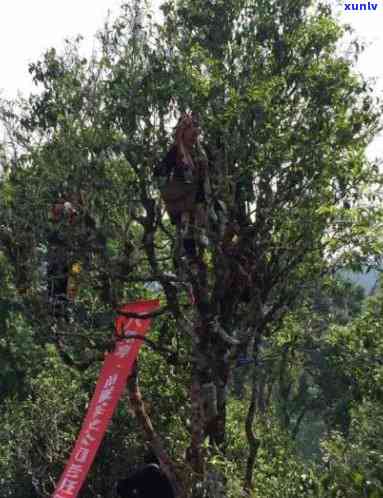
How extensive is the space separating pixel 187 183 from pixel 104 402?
3.45 meters

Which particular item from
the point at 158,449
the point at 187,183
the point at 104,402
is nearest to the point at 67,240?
the point at 187,183

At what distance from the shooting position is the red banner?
32.6 feet

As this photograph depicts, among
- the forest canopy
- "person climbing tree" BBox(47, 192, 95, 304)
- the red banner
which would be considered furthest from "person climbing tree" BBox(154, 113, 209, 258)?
the red banner

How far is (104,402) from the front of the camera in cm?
1004

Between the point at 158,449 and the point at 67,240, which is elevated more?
the point at 67,240

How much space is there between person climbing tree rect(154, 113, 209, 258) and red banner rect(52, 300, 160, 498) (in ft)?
5.45

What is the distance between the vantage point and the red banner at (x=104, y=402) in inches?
391

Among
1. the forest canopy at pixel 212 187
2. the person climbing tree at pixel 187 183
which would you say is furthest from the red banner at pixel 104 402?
the person climbing tree at pixel 187 183

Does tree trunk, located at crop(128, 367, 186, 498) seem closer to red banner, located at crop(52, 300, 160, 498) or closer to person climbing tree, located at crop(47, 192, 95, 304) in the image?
red banner, located at crop(52, 300, 160, 498)

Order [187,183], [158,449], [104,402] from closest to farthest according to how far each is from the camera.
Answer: [187,183] → [104,402] → [158,449]

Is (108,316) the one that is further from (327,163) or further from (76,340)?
(327,163)

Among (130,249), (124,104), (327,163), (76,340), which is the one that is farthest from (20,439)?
(327,163)

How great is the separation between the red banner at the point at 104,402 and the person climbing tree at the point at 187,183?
1.66 metres

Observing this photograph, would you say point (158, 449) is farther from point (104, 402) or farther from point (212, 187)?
point (212, 187)
